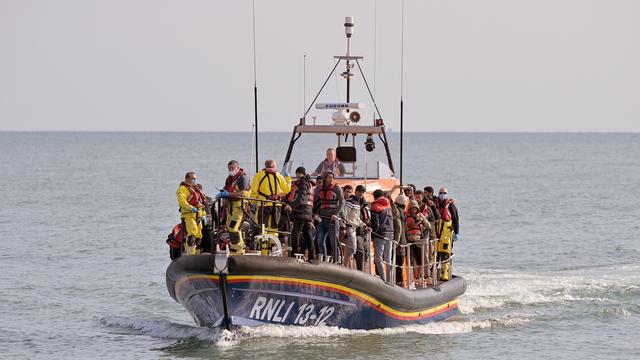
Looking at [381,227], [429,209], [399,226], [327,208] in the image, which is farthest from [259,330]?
[429,209]

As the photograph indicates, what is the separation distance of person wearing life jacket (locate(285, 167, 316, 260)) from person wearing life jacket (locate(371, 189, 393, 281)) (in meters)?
1.16

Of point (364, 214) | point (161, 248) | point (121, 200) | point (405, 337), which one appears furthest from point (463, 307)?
point (121, 200)

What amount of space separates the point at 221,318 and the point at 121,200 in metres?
36.7

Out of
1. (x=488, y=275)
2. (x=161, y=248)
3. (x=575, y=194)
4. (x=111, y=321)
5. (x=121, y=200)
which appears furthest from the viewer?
(x=575, y=194)

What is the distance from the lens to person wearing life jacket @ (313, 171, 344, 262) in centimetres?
1645

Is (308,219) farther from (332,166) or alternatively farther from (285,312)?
(332,166)

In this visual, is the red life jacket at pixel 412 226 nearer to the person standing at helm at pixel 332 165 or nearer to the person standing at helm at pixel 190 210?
the person standing at helm at pixel 332 165

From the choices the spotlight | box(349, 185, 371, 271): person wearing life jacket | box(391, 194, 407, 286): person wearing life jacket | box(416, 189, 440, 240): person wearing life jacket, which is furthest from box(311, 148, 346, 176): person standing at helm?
box(349, 185, 371, 271): person wearing life jacket

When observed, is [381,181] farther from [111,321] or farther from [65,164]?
[65,164]

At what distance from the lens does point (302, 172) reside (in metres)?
16.8

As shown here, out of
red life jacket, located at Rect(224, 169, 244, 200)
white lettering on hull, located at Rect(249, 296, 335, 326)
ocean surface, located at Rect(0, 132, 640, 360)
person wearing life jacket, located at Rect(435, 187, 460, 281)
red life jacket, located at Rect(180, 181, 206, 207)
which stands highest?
red life jacket, located at Rect(224, 169, 244, 200)

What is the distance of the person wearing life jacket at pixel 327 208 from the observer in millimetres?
16453

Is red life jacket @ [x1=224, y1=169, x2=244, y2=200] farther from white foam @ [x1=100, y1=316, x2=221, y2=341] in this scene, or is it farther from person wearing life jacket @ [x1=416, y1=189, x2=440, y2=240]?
person wearing life jacket @ [x1=416, y1=189, x2=440, y2=240]

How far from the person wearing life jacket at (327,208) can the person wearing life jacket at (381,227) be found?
2.78ft
